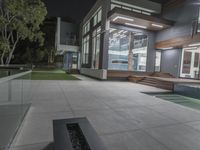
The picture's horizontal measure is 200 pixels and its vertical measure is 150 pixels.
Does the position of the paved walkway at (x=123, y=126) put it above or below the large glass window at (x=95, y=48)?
below

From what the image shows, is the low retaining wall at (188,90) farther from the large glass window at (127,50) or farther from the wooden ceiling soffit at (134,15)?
the wooden ceiling soffit at (134,15)

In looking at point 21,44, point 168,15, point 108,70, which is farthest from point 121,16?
point 21,44

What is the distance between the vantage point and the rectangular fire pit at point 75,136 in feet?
Answer: 5.49

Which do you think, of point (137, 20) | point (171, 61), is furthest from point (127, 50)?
point (171, 61)

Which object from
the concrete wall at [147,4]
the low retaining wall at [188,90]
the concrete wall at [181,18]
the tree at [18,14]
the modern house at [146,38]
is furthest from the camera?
the concrete wall at [147,4]

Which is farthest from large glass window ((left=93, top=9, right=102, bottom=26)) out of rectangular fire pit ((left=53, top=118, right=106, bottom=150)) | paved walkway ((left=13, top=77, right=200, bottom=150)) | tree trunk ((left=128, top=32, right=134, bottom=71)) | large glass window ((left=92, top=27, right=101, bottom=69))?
rectangular fire pit ((left=53, top=118, right=106, bottom=150))

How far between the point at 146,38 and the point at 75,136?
41.9ft

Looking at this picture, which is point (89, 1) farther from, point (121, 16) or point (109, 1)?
point (121, 16)

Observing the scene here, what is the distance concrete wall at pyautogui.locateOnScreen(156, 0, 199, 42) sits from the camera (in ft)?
34.5

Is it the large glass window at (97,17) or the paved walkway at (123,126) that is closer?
the paved walkway at (123,126)

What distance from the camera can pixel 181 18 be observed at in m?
11.4

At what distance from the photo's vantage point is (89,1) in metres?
15.3

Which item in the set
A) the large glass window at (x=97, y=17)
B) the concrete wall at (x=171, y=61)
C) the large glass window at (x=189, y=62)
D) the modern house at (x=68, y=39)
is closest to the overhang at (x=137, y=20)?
the concrete wall at (x=171, y=61)

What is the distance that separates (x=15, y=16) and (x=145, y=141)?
38.0 feet
